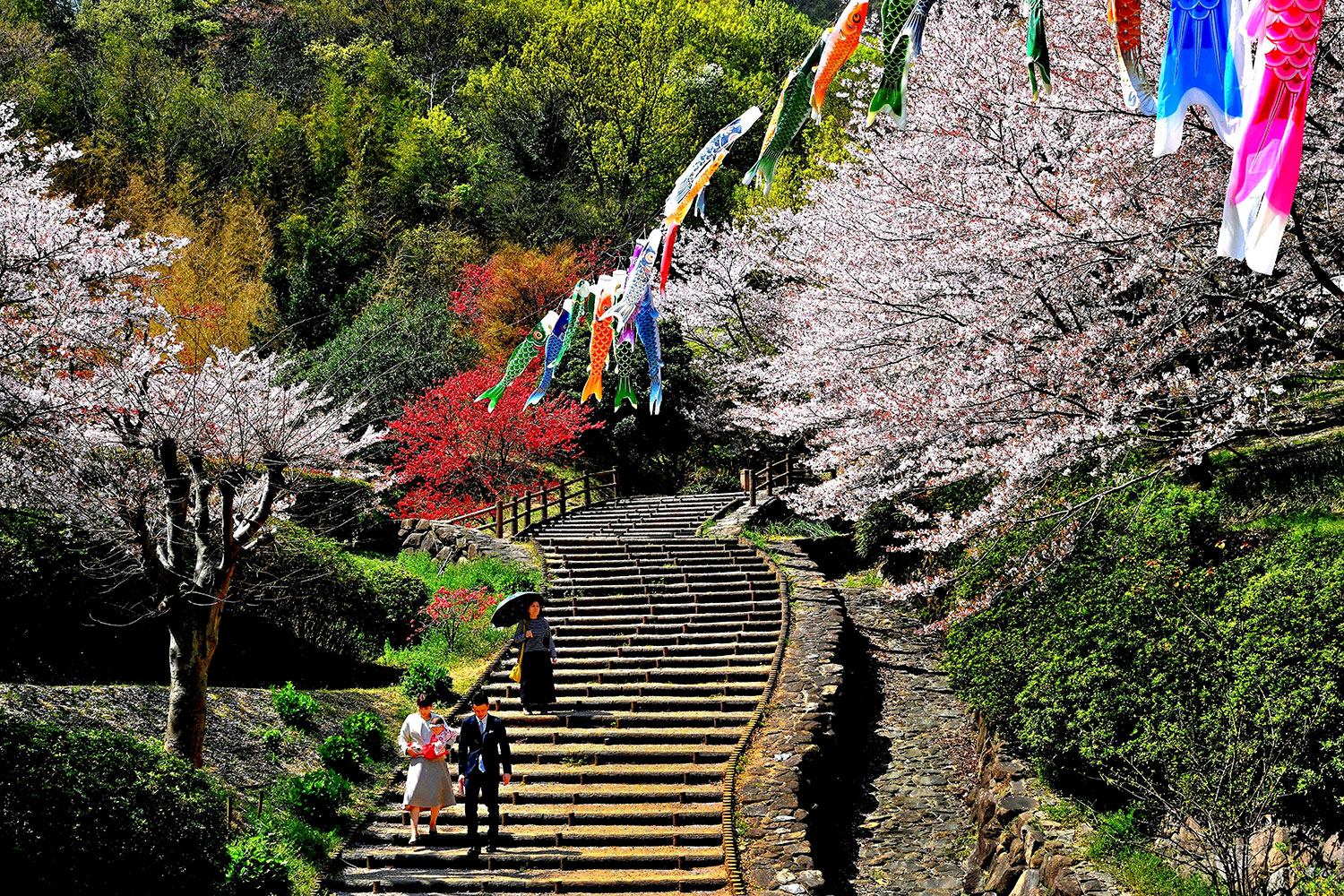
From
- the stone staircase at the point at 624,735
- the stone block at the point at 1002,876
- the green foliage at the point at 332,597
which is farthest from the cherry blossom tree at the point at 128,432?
the stone block at the point at 1002,876

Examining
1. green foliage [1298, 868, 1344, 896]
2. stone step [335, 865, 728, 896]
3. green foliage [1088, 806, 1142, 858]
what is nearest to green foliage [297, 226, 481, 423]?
stone step [335, 865, 728, 896]

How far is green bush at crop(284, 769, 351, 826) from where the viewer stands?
28.9ft

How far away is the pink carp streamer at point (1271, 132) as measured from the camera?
11.3 ft

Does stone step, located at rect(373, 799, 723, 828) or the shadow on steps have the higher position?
stone step, located at rect(373, 799, 723, 828)

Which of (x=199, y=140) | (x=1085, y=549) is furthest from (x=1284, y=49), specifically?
(x=199, y=140)

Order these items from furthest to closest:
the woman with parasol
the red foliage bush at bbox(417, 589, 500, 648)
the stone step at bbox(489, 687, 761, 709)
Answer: the red foliage bush at bbox(417, 589, 500, 648), the stone step at bbox(489, 687, 761, 709), the woman with parasol

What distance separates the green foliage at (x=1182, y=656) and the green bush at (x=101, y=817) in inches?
256

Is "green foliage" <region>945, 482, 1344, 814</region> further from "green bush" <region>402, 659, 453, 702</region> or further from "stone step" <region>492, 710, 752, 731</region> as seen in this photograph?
"green bush" <region>402, 659, 453, 702</region>

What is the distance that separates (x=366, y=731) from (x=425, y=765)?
6.32 ft

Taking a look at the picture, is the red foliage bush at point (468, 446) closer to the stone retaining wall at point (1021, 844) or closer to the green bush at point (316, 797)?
the green bush at point (316, 797)

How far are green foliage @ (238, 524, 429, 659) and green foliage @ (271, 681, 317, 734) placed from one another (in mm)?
3384

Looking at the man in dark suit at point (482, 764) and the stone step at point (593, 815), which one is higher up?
the man in dark suit at point (482, 764)

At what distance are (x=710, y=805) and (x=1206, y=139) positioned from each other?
7067mm

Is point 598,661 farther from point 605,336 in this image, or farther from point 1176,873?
point 1176,873
